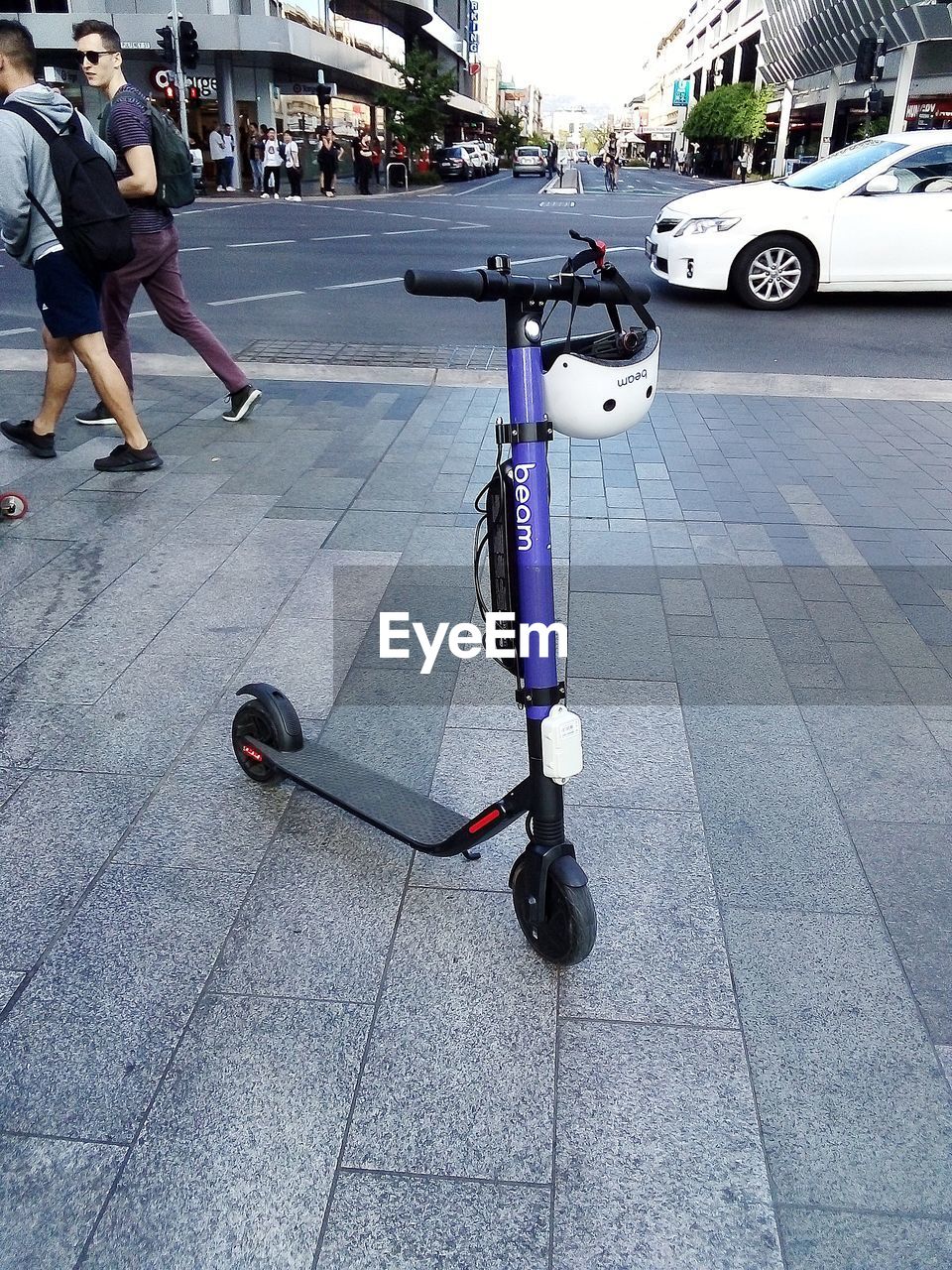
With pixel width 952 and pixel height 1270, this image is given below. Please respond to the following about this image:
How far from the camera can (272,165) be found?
97.5 ft

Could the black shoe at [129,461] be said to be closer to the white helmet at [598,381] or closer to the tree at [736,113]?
the white helmet at [598,381]

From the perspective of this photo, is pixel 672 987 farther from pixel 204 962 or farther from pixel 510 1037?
pixel 204 962

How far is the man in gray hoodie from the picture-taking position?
4.88 m

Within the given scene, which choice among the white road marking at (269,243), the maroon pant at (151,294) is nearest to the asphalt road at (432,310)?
the white road marking at (269,243)

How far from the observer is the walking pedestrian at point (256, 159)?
32000 mm

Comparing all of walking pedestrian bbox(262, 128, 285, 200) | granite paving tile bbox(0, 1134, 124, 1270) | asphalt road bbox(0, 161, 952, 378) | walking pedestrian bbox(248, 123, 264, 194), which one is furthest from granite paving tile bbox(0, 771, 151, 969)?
walking pedestrian bbox(248, 123, 264, 194)

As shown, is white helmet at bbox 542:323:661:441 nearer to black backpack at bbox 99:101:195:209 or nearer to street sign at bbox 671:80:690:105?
black backpack at bbox 99:101:195:209

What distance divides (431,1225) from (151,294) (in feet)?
18.4

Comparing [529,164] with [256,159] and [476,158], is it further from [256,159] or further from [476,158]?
[256,159]

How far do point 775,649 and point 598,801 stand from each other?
1.29 m

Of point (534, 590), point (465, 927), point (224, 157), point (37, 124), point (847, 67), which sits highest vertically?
point (847, 67)

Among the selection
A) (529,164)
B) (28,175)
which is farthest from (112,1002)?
(529,164)

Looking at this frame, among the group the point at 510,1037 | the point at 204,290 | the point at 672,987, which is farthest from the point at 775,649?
the point at 204,290

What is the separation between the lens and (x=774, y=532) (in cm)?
500
